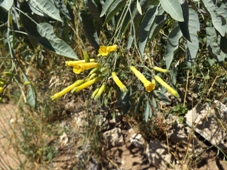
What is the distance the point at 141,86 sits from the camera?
1.54 m

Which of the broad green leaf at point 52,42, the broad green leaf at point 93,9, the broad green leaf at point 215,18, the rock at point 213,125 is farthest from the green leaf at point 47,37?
the rock at point 213,125

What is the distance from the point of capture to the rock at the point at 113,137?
242cm

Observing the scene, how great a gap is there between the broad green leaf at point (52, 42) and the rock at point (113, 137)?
4.75 ft

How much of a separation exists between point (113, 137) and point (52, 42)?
1477mm

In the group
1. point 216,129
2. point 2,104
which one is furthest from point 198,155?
point 2,104

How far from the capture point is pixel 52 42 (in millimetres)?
1074

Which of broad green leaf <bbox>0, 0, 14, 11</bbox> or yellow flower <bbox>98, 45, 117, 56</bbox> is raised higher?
broad green leaf <bbox>0, 0, 14, 11</bbox>

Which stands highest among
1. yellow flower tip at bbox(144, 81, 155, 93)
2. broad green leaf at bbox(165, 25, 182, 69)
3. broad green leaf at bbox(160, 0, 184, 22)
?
broad green leaf at bbox(160, 0, 184, 22)

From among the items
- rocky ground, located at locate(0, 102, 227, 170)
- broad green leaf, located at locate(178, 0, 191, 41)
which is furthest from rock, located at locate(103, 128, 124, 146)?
broad green leaf, located at locate(178, 0, 191, 41)

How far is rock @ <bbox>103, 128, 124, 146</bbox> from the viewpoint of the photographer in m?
2.42

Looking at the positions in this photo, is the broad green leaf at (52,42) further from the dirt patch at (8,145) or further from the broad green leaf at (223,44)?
the dirt patch at (8,145)

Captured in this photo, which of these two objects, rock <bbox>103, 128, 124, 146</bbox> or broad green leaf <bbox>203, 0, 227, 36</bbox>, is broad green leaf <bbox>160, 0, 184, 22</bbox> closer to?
broad green leaf <bbox>203, 0, 227, 36</bbox>

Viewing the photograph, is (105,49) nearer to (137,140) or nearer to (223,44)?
(223,44)

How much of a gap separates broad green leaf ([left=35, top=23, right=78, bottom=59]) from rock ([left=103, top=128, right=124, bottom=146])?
1.45 m
